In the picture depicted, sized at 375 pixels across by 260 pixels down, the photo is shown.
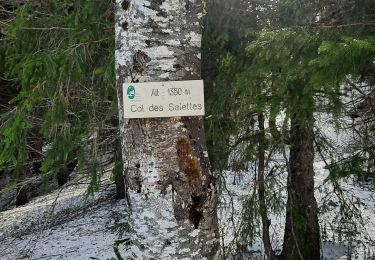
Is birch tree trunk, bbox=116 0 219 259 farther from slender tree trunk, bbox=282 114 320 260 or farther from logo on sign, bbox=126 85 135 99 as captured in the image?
slender tree trunk, bbox=282 114 320 260

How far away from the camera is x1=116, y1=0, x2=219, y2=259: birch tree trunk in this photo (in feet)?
6.00

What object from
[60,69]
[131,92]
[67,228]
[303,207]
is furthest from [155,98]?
[67,228]

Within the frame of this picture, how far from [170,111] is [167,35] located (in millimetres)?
316

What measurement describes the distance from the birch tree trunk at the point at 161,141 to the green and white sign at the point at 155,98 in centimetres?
4

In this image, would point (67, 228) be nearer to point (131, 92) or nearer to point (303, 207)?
point (303, 207)

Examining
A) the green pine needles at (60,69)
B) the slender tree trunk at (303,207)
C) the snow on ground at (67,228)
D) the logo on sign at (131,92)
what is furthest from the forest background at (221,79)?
the snow on ground at (67,228)

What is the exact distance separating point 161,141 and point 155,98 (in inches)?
7.1

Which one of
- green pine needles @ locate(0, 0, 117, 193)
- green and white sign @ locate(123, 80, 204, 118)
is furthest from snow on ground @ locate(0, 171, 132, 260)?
green and white sign @ locate(123, 80, 204, 118)

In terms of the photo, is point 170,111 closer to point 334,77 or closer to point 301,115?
point 334,77

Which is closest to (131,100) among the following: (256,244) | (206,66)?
(206,66)

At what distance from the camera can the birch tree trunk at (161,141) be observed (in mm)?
1829

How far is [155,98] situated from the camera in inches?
71.8

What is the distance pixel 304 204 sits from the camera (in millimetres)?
5137

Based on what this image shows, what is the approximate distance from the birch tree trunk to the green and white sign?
0.12 ft
